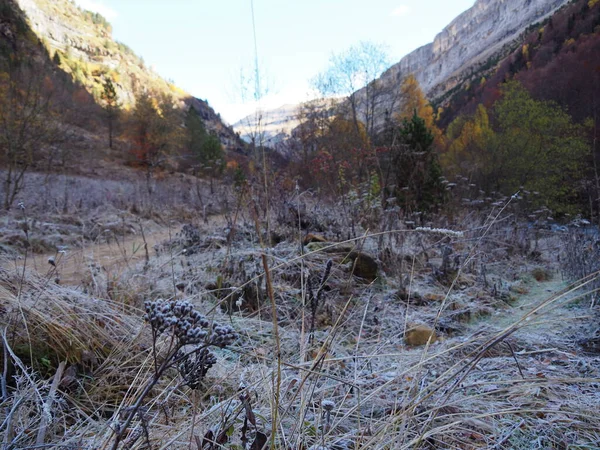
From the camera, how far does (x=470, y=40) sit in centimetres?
10188

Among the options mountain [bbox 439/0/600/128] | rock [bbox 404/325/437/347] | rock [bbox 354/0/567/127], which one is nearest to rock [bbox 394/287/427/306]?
rock [bbox 404/325/437/347]

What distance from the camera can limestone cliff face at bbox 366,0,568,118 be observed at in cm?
7725

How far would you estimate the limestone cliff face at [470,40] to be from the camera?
77.2 m

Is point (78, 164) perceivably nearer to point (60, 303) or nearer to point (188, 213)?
point (188, 213)

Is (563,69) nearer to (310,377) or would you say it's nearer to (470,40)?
(310,377)

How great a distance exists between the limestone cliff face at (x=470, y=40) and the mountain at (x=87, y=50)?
187 ft

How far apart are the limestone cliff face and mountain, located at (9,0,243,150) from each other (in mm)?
57040

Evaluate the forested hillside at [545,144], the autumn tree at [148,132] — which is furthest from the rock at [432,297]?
the autumn tree at [148,132]

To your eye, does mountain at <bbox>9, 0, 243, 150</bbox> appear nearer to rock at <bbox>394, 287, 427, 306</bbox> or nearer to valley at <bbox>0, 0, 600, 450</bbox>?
valley at <bbox>0, 0, 600, 450</bbox>

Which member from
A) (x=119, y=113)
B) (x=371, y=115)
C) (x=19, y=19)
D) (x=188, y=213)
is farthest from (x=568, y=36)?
(x=19, y=19)

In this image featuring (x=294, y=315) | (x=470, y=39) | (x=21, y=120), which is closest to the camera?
(x=294, y=315)

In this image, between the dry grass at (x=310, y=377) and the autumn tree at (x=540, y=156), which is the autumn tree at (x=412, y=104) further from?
the dry grass at (x=310, y=377)

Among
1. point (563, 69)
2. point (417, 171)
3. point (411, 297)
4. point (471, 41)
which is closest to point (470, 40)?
point (471, 41)

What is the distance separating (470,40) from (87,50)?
108 meters
